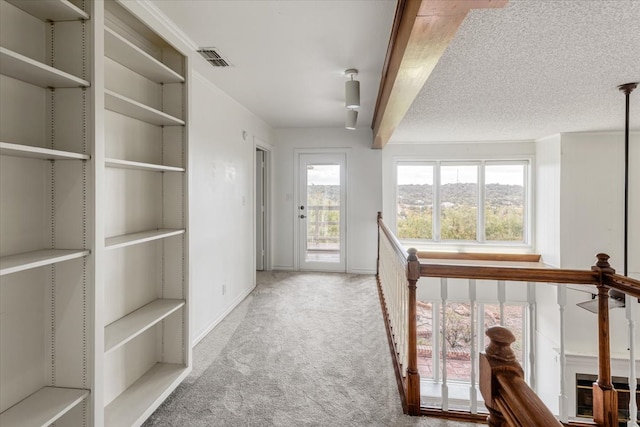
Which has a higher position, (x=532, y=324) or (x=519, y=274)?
(x=519, y=274)

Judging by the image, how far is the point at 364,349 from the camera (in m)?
2.79

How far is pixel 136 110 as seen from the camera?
1.91 metres

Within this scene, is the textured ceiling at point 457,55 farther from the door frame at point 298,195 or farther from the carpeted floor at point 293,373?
the carpeted floor at point 293,373

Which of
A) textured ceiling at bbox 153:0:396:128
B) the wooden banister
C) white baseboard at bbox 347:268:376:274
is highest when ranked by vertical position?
textured ceiling at bbox 153:0:396:128

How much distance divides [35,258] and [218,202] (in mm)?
2222

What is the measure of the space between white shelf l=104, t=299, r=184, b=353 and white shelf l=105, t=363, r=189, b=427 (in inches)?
16.4

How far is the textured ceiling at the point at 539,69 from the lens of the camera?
5.75 feet

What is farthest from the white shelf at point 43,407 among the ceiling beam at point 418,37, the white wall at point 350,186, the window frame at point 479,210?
the window frame at point 479,210

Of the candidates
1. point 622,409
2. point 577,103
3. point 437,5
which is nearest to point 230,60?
point 437,5

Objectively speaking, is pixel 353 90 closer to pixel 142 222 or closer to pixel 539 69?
pixel 539 69

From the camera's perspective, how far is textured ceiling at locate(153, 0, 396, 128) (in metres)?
1.96

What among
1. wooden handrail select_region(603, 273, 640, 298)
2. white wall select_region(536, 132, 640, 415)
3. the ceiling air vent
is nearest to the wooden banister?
wooden handrail select_region(603, 273, 640, 298)

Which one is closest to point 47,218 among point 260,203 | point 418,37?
point 418,37

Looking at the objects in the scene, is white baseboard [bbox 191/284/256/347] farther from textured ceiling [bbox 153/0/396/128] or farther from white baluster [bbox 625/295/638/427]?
white baluster [bbox 625/295/638/427]
